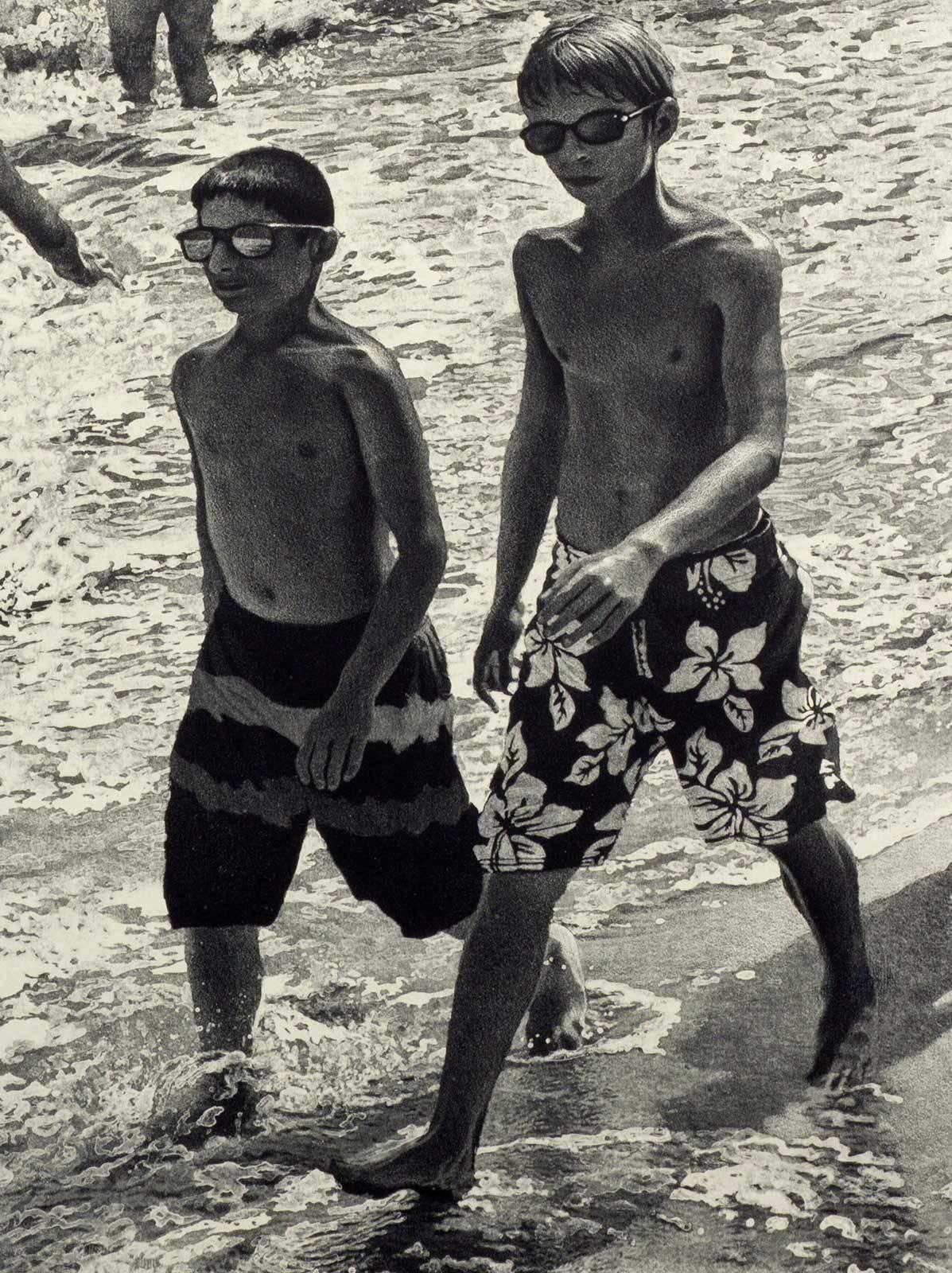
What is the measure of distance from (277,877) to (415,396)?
33.7 inches

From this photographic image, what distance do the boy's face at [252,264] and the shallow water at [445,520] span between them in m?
0.36

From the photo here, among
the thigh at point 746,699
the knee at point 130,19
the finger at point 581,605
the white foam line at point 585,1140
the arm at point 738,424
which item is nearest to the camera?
the finger at point 581,605

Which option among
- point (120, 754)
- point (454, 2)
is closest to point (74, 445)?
point (120, 754)

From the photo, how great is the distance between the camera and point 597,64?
2383 mm

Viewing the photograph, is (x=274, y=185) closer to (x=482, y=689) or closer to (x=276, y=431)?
(x=276, y=431)

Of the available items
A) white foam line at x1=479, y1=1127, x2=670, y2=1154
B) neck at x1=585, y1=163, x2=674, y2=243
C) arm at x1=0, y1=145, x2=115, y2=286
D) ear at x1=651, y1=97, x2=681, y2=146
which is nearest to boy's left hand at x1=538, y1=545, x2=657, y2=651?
neck at x1=585, y1=163, x2=674, y2=243

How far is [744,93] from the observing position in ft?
10.6

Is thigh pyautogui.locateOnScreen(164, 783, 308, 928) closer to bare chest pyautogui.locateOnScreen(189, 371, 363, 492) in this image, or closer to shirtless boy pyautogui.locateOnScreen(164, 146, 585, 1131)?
shirtless boy pyautogui.locateOnScreen(164, 146, 585, 1131)

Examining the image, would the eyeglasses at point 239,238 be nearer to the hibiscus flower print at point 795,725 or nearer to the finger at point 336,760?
the finger at point 336,760

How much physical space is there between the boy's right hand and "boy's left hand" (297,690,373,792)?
0.68 feet

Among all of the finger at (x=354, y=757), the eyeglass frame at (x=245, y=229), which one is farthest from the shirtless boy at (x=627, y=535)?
the eyeglass frame at (x=245, y=229)

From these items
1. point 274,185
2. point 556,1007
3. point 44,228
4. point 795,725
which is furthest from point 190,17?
point 556,1007

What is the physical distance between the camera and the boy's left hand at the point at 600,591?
7.04ft

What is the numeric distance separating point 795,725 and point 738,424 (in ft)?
1.52
